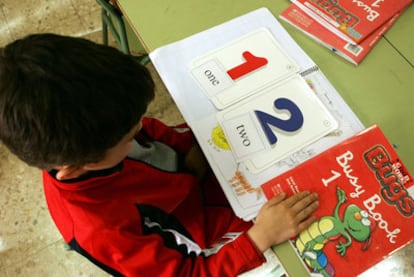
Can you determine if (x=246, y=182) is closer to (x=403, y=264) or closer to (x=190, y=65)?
(x=190, y=65)

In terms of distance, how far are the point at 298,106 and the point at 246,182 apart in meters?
0.19

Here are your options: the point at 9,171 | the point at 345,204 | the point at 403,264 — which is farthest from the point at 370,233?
the point at 9,171

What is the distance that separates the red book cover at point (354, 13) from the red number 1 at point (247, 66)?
0.58 ft

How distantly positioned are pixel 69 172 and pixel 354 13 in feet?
2.25

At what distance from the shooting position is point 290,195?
66cm

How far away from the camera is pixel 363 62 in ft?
2.54

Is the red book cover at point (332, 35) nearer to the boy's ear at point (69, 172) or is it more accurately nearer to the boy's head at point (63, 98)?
the boy's head at point (63, 98)

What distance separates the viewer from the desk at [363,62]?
722mm

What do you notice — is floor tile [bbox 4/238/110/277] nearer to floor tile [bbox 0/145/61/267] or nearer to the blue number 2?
floor tile [bbox 0/145/61/267]

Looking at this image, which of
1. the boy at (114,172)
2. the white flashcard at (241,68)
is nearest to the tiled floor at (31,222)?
the boy at (114,172)

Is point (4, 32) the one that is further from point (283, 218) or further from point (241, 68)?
point (283, 218)

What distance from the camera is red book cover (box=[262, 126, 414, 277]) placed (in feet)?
1.98

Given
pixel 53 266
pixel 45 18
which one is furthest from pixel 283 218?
pixel 45 18

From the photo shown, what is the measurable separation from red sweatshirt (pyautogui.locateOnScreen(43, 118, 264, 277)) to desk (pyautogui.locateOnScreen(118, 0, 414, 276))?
0.31 meters
